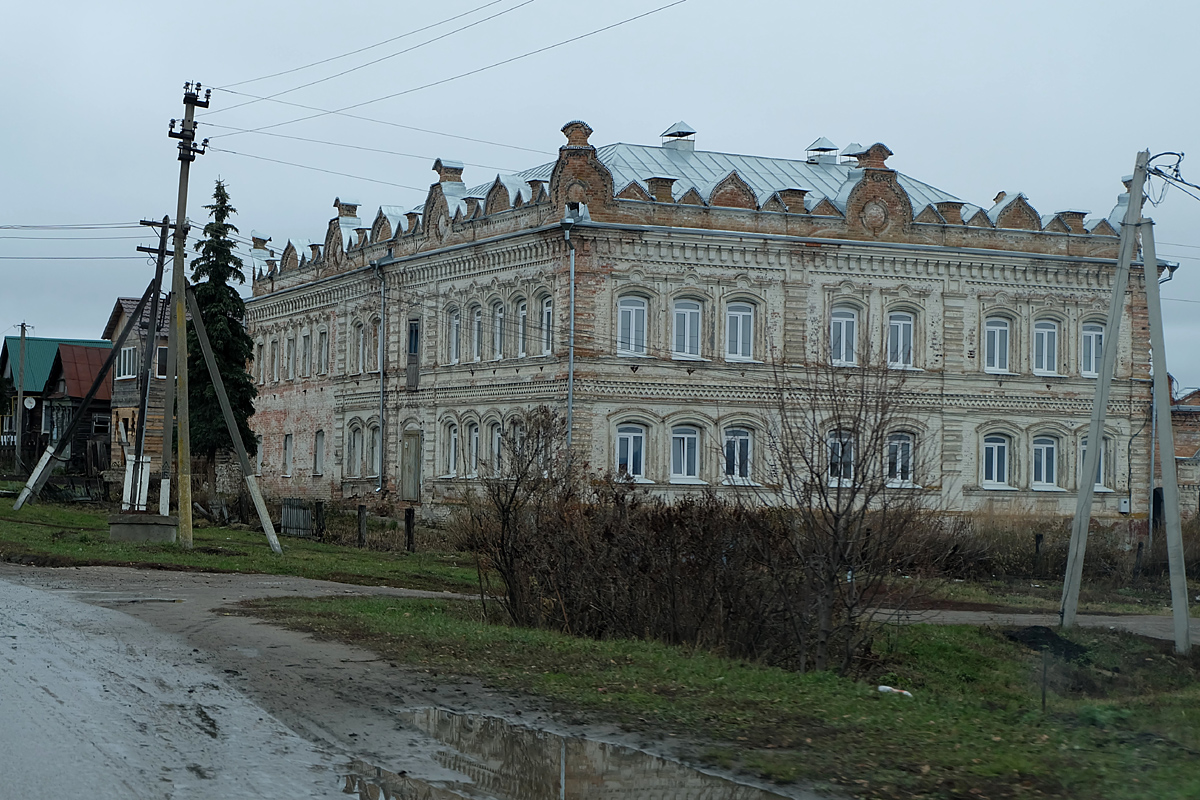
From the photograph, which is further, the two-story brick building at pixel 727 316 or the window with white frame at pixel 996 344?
the window with white frame at pixel 996 344

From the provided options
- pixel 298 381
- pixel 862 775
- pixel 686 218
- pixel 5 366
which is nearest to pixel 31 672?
pixel 862 775

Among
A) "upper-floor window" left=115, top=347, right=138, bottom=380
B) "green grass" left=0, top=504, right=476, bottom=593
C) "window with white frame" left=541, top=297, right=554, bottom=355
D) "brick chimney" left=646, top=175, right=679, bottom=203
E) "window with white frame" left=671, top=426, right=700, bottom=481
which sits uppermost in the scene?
"brick chimney" left=646, top=175, right=679, bottom=203

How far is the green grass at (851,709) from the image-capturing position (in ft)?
25.2

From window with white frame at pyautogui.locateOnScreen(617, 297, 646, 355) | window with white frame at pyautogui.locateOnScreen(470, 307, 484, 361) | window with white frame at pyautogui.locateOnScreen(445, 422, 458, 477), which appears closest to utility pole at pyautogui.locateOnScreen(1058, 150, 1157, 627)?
window with white frame at pyautogui.locateOnScreen(617, 297, 646, 355)

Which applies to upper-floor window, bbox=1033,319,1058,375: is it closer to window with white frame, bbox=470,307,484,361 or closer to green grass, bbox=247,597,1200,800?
window with white frame, bbox=470,307,484,361

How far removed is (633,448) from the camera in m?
33.9

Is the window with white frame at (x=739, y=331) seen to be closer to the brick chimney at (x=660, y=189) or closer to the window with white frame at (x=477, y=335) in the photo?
the brick chimney at (x=660, y=189)

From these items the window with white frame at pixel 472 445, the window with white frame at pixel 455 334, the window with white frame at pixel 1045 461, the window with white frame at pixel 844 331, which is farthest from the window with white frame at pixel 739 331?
the window with white frame at pixel 1045 461

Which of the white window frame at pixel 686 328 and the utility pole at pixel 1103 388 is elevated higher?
the white window frame at pixel 686 328

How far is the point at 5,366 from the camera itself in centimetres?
7881

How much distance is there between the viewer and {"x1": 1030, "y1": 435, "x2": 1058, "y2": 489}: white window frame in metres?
36.9

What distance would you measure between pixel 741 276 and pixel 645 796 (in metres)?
27.9

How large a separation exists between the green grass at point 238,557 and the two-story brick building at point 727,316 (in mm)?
6535

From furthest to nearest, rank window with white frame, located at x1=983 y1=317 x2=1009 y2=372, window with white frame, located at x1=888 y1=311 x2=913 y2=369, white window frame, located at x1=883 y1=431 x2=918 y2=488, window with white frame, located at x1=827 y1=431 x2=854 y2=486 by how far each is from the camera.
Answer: window with white frame, located at x1=983 y1=317 x2=1009 y2=372
window with white frame, located at x1=888 y1=311 x2=913 y2=369
white window frame, located at x1=883 y1=431 x2=918 y2=488
window with white frame, located at x1=827 y1=431 x2=854 y2=486
